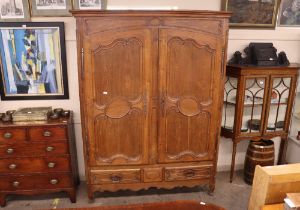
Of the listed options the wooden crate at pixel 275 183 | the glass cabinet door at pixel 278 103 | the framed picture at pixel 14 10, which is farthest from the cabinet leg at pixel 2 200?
the glass cabinet door at pixel 278 103

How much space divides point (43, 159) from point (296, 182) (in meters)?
2.08

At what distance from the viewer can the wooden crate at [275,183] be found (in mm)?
1396

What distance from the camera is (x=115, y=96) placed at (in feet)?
7.48

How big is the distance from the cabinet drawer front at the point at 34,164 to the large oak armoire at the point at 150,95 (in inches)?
10.4

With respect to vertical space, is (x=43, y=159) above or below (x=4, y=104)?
below

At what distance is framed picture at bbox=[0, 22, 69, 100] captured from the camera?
2.53 m

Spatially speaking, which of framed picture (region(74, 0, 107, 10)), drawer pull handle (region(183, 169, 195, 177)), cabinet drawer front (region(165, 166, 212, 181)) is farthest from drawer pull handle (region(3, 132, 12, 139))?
drawer pull handle (region(183, 169, 195, 177))

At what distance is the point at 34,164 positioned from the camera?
2.47 metres

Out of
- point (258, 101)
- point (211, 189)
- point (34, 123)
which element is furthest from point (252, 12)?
point (34, 123)

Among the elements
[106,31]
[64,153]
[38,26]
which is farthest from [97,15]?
[64,153]

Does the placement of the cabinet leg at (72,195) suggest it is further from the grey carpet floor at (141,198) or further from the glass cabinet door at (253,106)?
the glass cabinet door at (253,106)

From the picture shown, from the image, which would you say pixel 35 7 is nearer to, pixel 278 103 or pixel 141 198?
pixel 141 198

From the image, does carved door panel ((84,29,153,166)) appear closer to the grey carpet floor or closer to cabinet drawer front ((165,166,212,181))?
cabinet drawer front ((165,166,212,181))

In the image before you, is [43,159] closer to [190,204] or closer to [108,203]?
[108,203]
